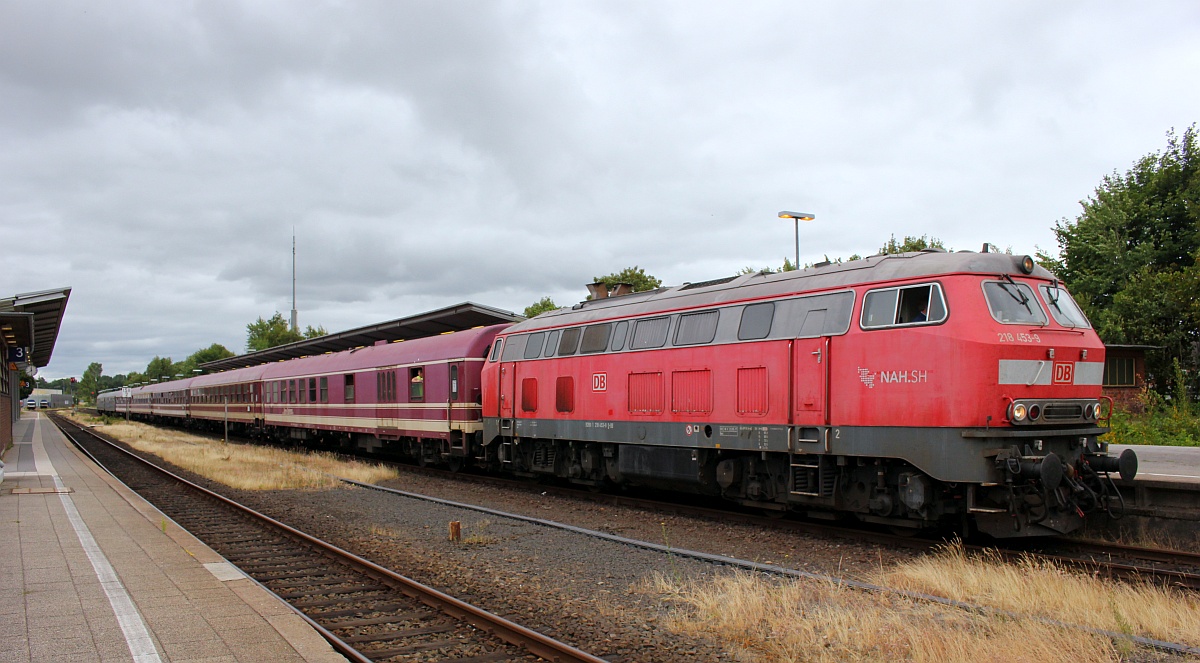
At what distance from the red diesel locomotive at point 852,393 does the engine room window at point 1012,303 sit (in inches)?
1.1

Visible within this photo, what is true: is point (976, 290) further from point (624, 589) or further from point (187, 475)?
point (187, 475)

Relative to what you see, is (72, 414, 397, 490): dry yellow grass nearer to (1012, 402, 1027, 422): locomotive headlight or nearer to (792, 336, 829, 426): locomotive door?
(792, 336, 829, 426): locomotive door

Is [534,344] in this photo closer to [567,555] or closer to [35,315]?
[567,555]

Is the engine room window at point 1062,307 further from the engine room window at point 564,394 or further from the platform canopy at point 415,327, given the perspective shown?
the platform canopy at point 415,327

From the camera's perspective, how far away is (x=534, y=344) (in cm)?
1845

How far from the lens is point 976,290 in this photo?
33.2ft

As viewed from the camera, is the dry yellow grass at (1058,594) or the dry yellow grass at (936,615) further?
the dry yellow grass at (1058,594)

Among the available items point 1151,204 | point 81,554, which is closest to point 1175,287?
point 1151,204

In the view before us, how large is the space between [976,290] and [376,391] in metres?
20.3

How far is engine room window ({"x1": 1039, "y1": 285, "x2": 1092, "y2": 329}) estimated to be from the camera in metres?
10.7

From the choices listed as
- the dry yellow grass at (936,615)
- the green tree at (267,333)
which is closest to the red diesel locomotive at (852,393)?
the dry yellow grass at (936,615)

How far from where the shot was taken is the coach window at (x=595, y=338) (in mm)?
16083

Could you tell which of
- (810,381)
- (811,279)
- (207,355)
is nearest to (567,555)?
(810,381)

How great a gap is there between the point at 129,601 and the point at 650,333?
30.2 ft
